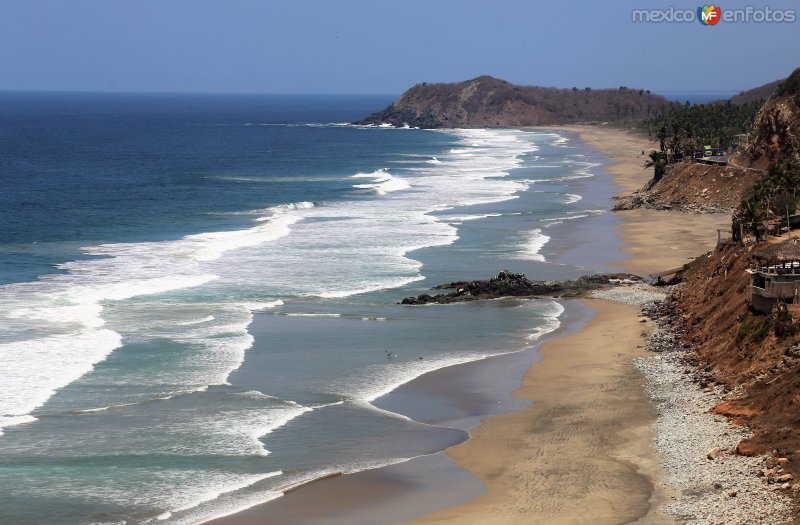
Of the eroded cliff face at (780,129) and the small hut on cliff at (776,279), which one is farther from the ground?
the eroded cliff face at (780,129)

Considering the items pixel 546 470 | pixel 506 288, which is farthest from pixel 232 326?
pixel 546 470

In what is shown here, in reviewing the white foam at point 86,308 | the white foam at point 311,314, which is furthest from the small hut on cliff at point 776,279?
the white foam at point 86,308

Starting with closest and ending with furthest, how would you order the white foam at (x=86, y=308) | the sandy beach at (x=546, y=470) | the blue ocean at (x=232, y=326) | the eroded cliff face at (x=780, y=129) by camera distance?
the sandy beach at (x=546, y=470) → the blue ocean at (x=232, y=326) → the white foam at (x=86, y=308) → the eroded cliff face at (x=780, y=129)

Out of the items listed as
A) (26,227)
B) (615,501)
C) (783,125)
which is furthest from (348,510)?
(783,125)

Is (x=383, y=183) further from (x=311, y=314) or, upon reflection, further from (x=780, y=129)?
(x=311, y=314)

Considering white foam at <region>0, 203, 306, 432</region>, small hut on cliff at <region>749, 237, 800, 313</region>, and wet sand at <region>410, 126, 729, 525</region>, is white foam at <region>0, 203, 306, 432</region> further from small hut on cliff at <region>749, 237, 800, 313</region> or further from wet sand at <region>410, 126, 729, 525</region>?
small hut on cliff at <region>749, 237, 800, 313</region>

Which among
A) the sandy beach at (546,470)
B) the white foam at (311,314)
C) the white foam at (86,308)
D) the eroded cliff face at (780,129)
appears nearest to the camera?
the sandy beach at (546,470)

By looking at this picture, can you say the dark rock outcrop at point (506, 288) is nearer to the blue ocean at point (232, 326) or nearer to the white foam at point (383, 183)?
the blue ocean at point (232, 326)

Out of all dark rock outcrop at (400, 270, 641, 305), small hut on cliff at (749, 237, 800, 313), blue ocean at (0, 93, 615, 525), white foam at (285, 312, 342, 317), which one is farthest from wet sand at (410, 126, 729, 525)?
white foam at (285, 312, 342, 317)
